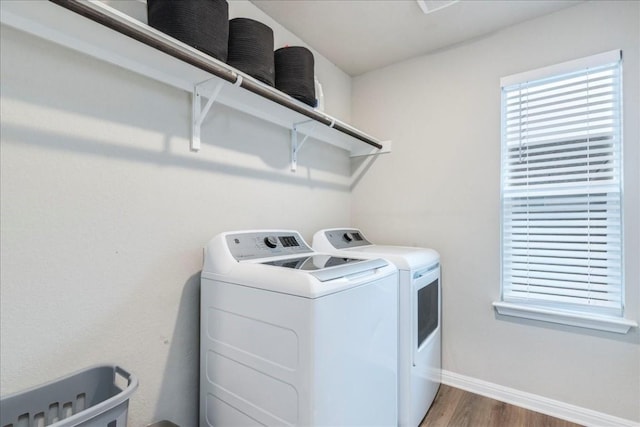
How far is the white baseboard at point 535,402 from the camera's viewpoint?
172 cm

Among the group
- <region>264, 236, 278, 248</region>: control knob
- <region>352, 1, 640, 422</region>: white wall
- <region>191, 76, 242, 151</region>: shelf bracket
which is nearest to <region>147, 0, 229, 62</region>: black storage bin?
<region>191, 76, 242, 151</region>: shelf bracket

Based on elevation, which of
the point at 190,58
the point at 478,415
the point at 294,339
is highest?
the point at 190,58

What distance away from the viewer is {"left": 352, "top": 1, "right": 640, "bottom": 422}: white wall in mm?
1690

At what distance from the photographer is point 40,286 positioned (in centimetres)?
105

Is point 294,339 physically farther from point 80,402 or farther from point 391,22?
point 391,22

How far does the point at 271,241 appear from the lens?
166 cm

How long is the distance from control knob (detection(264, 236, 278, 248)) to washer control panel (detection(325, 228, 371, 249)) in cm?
52

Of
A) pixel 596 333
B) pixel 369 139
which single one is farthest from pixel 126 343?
pixel 596 333

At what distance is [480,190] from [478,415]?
4.62 ft

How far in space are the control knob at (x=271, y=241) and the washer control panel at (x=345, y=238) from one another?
525 mm

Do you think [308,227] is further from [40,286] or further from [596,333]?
[596,333]

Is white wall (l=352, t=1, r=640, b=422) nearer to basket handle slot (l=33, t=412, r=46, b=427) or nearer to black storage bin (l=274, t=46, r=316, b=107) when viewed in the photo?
black storage bin (l=274, t=46, r=316, b=107)

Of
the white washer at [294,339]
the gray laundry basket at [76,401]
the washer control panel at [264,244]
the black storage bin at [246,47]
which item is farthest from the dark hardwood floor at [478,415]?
the black storage bin at [246,47]

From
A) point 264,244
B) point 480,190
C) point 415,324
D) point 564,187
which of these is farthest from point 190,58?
point 564,187
